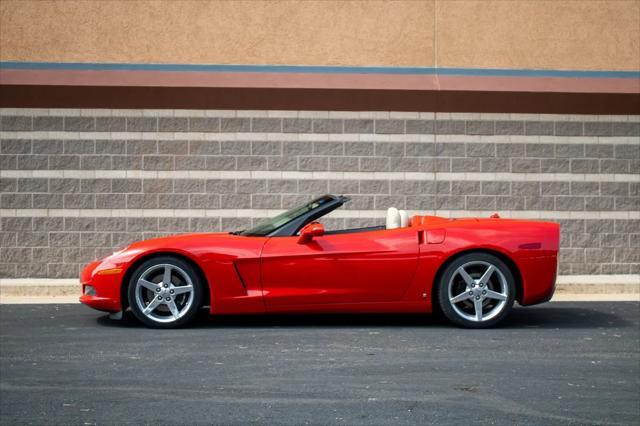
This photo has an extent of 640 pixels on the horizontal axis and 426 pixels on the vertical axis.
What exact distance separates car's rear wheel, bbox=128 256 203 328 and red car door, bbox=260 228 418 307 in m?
0.62

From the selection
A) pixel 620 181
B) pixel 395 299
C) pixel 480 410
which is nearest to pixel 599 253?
pixel 620 181

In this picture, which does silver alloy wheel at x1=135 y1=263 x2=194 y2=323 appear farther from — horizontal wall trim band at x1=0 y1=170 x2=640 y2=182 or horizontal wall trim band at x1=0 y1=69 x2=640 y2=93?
horizontal wall trim band at x1=0 y1=69 x2=640 y2=93

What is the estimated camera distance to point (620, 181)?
14617mm

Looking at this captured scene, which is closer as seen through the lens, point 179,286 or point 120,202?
point 179,286

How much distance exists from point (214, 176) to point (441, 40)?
362 centimetres

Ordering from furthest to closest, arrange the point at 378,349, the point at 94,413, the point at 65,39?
the point at 65,39 < the point at 378,349 < the point at 94,413

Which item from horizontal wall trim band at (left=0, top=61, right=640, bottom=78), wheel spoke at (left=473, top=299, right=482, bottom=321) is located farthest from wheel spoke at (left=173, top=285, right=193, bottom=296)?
horizontal wall trim band at (left=0, top=61, right=640, bottom=78)

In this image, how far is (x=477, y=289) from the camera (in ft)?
29.7

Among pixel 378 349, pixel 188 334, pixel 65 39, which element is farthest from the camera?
pixel 65 39

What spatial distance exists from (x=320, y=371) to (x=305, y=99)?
7556 mm

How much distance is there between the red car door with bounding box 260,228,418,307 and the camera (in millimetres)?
9062

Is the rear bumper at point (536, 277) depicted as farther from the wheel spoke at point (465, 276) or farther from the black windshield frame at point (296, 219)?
the black windshield frame at point (296, 219)

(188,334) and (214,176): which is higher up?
(214,176)

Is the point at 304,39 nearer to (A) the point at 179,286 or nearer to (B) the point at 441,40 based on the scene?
(B) the point at 441,40
